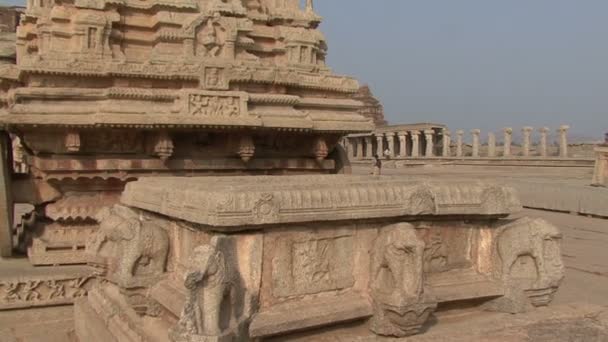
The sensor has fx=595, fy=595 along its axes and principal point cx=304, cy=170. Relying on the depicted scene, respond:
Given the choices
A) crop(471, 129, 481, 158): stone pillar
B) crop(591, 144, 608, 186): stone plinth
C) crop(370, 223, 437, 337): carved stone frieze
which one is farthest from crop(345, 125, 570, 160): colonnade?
crop(370, 223, 437, 337): carved stone frieze

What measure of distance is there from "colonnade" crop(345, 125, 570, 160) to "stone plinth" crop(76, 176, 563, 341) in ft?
99.3

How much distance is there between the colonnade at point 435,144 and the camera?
34.9 metres

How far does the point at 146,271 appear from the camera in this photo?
484 cm

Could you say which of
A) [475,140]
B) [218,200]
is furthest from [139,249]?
[475,140]

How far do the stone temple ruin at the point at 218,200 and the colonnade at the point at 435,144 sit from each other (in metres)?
27.3

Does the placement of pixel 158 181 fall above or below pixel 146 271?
above

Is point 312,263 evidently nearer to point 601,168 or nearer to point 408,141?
point 601,168

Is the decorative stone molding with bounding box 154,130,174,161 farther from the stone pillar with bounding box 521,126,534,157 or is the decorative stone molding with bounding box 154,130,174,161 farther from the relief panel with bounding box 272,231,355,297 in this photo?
→ the stone pillar with bounding box 521,126,534,157

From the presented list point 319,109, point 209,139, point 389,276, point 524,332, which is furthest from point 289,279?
point 319,109

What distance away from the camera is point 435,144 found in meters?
46.3

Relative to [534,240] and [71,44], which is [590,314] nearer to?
[534,240]

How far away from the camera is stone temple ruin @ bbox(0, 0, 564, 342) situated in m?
4.08

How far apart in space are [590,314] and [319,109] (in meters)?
5.20

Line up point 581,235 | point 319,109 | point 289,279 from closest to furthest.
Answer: point 289,279
point 319,109
point 581,235
